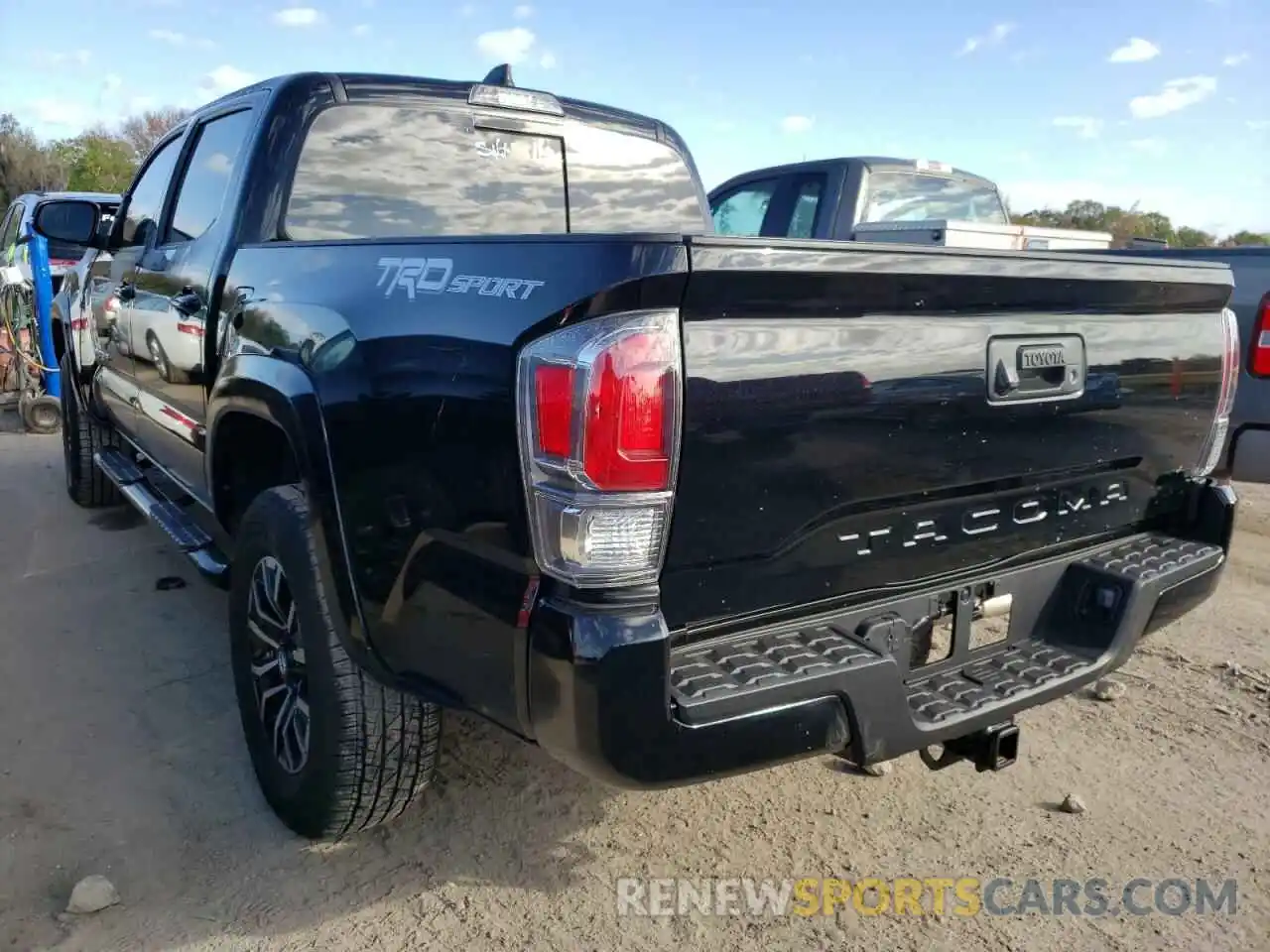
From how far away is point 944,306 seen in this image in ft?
7.00

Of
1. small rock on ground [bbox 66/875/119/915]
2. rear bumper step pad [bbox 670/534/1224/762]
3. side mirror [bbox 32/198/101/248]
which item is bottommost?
small rock on ground [bbox 66/875/119/915]

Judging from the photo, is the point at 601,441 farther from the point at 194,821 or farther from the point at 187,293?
the point at 187,293

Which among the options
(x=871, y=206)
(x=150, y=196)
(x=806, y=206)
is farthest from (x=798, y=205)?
(x=150, y=196)

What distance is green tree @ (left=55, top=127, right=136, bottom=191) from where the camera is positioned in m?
35.5

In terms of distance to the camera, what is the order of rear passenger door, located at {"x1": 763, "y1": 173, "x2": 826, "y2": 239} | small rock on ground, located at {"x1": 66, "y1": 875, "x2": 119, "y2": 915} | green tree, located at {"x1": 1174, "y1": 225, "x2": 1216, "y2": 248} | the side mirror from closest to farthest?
small rock on ground, located at {"x1": 66, "y1": 875, "x2": 119, "y2": 915} → the side mirror → rear passenger door, located at {"x1": 763, "y1": 173, "x2": 826, "y2": 239} → green tree, located at {"x1": 1174, "y1": 225, "x2": 1216, "y2": 248}

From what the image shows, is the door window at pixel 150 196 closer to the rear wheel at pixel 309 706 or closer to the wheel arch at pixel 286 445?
the wheel arch at pixel 286 445

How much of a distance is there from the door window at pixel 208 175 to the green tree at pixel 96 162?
3307cm

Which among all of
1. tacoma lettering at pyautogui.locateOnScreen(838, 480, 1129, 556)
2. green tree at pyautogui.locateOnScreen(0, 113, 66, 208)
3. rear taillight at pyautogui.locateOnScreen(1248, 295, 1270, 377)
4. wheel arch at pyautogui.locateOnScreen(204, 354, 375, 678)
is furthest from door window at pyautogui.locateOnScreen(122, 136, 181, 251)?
green tree at pyautogui.locateOnScreen(0, 113, 66, 208)

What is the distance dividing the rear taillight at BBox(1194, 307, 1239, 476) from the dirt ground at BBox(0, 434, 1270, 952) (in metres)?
0.98

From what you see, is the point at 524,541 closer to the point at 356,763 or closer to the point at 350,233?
the point at 356,763

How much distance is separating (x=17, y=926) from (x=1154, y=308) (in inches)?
125

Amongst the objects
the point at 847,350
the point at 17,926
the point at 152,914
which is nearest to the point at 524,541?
the point at 847,350

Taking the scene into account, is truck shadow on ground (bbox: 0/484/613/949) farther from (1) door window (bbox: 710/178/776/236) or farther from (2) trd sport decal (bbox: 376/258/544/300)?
(1) door window (bbox: 710/178/776/236)

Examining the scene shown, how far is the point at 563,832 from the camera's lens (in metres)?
2.78
